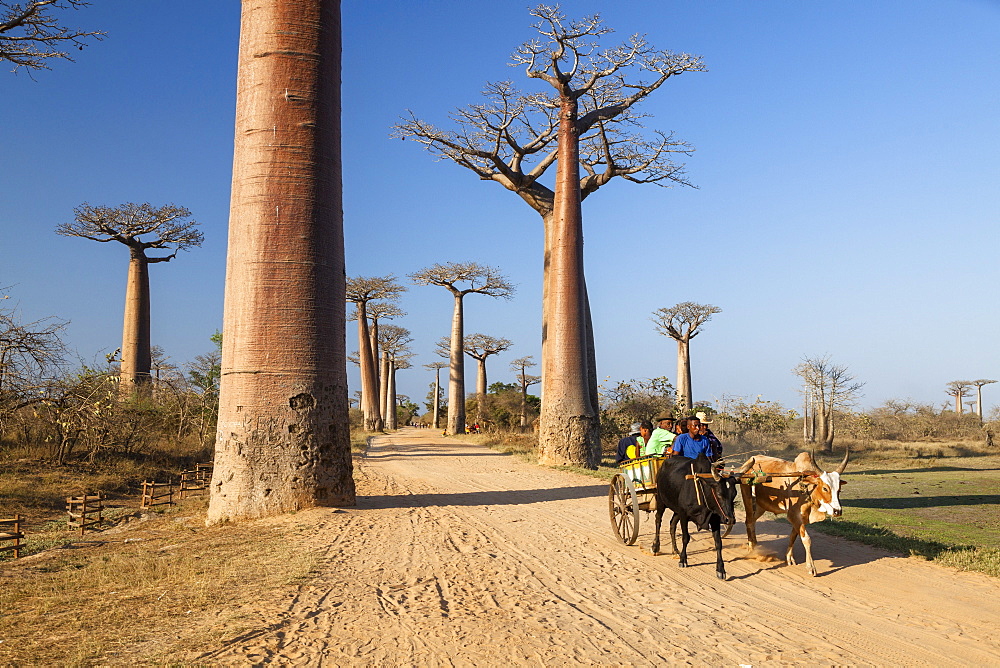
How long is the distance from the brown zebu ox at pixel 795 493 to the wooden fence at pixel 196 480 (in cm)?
803

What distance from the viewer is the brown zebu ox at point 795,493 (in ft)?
18.0

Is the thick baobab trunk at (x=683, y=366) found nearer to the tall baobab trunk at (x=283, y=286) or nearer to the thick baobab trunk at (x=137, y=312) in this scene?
the thick baobab trunk at (x=137, y=312)

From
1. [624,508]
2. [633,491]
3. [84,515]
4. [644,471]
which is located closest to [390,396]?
[84,515]

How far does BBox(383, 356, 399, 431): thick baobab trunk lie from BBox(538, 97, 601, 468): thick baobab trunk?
89.2 ft

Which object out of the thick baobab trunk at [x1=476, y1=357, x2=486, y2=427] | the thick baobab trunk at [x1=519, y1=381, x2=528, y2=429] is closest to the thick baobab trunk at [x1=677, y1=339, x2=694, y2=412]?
the thick baobab trunk at [x1=519, y1=381, x2=528, y2=429]

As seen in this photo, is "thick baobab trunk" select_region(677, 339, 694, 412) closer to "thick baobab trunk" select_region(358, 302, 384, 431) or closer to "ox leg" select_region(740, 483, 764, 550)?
"thick baobab trunk" select_region(358, 302, 384, 431)

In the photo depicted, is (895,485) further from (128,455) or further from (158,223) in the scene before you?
(158,223)

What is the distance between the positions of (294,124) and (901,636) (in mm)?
7403

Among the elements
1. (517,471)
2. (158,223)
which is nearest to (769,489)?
(517,471)

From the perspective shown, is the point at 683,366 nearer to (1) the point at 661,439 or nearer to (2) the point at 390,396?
(2) the point at 390,396

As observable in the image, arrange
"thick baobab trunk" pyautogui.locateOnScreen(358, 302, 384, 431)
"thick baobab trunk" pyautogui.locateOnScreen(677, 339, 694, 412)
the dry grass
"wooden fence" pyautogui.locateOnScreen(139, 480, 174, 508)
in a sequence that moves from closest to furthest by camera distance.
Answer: the dry grass → "wooden fence" pyautogui.locateOnScreen(139, 480, 174, 508) → "thick baobab trunk" pyautogui.locateOnScreen(677, 339, 694, 412) → "thick baobab trunk" pyautogui.locateOnScreen(358, 302, 384, 431)

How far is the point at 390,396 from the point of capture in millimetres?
43281

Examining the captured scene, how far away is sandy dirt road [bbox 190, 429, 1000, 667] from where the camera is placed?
3.77 meters

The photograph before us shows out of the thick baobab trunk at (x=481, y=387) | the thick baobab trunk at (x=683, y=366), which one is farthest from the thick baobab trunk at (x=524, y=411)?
the thick baobab trunk at (x=683, y=366)
